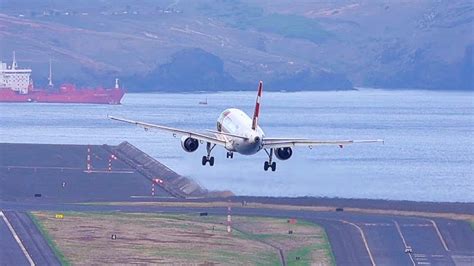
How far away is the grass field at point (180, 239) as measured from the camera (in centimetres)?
10988

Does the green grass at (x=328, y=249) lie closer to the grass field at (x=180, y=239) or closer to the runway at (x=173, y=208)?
the grass field at (x=180, y=239)

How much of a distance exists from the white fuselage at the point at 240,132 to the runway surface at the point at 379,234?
9.93 metres

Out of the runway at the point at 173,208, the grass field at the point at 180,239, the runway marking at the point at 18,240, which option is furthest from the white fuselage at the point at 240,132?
the runway marking at the point at 18,240

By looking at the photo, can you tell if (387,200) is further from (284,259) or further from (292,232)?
(284,259)

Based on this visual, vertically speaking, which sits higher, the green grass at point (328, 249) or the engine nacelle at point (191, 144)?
the engine nacelle at point (191, 144)

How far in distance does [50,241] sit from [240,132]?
46.0 ft

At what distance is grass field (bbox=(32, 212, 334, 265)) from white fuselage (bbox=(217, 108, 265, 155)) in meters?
Answer: 6.70

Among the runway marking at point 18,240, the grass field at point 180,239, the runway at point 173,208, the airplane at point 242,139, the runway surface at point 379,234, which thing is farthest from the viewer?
the runway at point 173,208

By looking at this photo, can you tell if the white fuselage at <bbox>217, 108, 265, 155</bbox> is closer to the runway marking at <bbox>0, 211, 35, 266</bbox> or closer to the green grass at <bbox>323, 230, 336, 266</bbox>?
the green grass at <bbox>323, 230, 336, 266</bbox>

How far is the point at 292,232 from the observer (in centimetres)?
12512

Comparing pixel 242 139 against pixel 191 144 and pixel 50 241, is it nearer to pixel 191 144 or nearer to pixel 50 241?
pixel 191 144

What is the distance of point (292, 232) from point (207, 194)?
2839 cm

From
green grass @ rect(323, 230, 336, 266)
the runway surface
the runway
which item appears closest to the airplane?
green grass @ rect(323, 230, 336, 266)

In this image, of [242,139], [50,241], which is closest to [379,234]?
[242,139]
